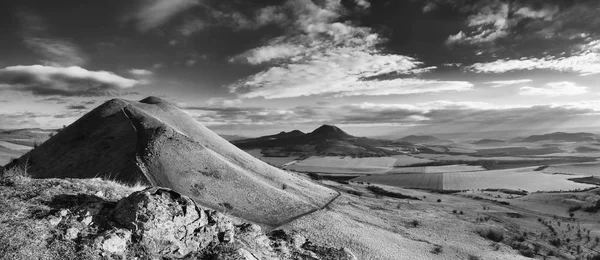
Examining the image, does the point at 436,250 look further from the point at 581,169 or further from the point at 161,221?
the point at 581,169

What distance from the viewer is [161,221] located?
11156mm

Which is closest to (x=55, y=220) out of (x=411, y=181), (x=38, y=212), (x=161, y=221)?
(x=38, y=212)

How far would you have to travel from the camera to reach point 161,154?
101ft

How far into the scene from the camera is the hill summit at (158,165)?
91.1ft

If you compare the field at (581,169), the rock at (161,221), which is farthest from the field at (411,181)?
the rock at (161,221)

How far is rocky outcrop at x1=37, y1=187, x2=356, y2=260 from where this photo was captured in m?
9.59

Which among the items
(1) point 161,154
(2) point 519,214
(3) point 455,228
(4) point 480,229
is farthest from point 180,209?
(2) point 519,214

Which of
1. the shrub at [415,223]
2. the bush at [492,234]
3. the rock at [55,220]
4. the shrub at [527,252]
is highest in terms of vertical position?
the rock at [55,220]

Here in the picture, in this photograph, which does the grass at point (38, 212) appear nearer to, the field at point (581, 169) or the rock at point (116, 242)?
the rock at point (116, 242)

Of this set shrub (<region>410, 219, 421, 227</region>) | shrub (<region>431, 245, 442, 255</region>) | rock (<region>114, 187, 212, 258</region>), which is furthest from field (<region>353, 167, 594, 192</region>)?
rock (<region>114, 187, 212, 258</region>)

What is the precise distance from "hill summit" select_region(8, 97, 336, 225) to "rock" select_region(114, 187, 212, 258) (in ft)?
47.8

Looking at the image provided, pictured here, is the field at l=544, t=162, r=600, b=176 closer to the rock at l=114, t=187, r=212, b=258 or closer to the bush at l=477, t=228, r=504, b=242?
the bush at l=477, t=228, r=504, b=242

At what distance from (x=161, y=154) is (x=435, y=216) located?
3483 centimetres

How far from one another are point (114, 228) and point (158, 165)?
2062cm
